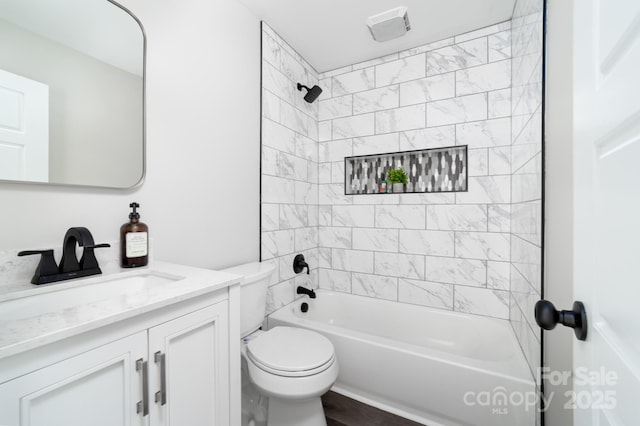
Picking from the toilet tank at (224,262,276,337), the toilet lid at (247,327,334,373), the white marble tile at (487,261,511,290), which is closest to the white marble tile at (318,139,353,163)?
the toilet tank at (224,262,276,337)

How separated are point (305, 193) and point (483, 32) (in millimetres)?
1899

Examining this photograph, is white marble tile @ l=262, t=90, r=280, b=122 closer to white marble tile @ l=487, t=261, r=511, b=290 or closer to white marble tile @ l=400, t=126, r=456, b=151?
white marble tile @ l=400, t=126, r=456, b=151

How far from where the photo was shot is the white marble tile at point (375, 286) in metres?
2.39

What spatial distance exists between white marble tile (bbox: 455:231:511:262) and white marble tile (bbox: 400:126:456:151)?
2.46 feet

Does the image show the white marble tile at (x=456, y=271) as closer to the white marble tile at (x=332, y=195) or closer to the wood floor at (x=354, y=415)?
the white marble tile at (x=332, y=195)

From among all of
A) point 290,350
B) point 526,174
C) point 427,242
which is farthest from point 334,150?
point 290,350

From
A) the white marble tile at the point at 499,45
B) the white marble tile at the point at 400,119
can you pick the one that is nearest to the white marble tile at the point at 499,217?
the white marble tile at the point at 400,119

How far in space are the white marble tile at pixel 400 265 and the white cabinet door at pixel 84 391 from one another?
6.49ft

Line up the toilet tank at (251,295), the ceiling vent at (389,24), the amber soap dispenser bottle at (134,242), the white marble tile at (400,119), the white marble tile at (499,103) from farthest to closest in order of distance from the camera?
the white marble tile at (400,119)
the white marble tile at (499,103)
the ceiling vent at (389,24)
the toilet tank at (251,295)
the amber soap dispenser bottle at (134,242)

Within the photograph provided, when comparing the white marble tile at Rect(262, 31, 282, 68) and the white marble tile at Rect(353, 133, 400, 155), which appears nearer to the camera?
the white marble tile at Rect(262, 31, 282, 68)

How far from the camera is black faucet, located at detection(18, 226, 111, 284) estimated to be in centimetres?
93

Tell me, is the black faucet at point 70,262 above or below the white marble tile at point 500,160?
below

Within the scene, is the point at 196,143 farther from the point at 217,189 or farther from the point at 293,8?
the point at 293,8

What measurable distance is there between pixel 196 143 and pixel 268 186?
2.13 ft
